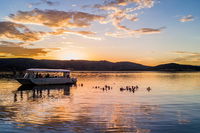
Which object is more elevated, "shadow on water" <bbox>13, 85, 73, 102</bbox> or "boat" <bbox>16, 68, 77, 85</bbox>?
"boat" <bbox>16, 68, 77, 85</bbox>

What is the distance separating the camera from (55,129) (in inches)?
A: 634

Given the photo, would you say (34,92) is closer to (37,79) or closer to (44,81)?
(37,79)

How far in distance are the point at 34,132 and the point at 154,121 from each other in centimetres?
1014

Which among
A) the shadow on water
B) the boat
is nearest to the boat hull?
the boat

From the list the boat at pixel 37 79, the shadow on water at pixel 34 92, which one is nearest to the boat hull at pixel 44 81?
the boat at pixel 37 79

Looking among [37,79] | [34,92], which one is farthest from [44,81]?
[34,92]

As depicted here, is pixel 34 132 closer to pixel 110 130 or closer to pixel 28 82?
pixel 110 130

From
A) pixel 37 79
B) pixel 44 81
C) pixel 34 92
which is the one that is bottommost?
pixel 34 92

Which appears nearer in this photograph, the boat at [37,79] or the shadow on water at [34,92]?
the shadow on water at [34,92]

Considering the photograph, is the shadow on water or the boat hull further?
the boat hull

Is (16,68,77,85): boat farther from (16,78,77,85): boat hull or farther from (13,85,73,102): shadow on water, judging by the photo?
(13,85,73,102): shadow on water

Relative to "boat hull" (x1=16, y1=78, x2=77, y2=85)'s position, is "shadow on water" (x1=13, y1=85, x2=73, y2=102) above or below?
below

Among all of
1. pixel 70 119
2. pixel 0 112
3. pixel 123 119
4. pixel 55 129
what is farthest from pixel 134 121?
pixel 0 112

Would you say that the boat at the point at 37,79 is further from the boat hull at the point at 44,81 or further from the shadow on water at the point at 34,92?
the shadow on water at the point at 34,92
